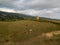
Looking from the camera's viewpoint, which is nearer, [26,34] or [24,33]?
[26,34]

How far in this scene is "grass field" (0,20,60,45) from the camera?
19.8 metres

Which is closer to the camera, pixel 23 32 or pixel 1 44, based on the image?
pixel 1 44

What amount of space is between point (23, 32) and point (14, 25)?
4.00 meters

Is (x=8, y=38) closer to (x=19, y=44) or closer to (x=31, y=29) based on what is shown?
(x=19, y=44)

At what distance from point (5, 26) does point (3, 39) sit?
19.3ft

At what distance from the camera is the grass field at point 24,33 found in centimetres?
1983

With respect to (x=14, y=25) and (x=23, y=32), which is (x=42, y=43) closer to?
(x=23, y=32)

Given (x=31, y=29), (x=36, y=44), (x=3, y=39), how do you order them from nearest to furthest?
(x=36, y=44) → (x=3, y=39) → (x=31, y=29)

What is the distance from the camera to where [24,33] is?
2438cm

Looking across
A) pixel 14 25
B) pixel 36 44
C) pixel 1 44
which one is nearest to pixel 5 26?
pixel 14 25

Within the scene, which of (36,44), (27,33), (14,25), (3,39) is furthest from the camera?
(14,25)

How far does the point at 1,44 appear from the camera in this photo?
19.6 metres

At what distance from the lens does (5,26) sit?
27141 mm

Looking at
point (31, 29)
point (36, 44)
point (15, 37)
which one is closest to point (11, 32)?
point (15, 37)
